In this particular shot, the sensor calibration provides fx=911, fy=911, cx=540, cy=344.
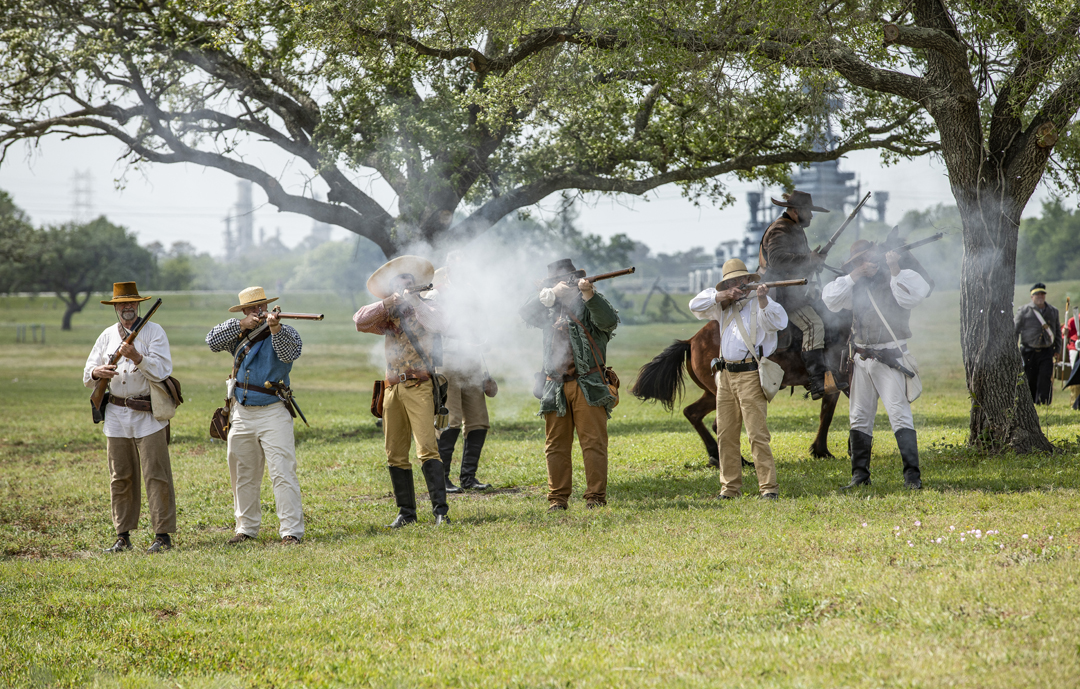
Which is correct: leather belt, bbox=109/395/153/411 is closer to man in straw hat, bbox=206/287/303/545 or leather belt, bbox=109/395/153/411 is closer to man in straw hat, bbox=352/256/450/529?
man in straw hat, bbox=206/287/303/545

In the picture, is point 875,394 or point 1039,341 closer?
point 875,394

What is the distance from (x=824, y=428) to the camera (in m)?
9.62

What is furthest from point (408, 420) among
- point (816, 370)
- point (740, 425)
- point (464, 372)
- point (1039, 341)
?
point (1039, 341)

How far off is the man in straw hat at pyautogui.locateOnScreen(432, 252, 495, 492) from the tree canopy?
3.41m

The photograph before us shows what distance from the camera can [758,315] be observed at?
750 cm

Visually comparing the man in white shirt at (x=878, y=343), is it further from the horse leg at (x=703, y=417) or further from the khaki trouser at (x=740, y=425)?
the horse leg at (x=703, y=417)

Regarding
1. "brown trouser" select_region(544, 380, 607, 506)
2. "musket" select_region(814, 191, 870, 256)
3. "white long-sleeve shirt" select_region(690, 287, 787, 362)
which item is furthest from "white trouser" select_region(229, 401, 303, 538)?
"musket" select_region(814, 191, 870, 256)

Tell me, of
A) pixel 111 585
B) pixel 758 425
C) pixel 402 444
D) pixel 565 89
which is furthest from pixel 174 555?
pixel 565 89

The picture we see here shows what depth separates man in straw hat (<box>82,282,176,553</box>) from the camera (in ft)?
22.5

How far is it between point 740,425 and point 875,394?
117 centimetres

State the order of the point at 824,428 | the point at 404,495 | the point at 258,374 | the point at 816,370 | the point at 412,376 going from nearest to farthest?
1. the point at 258,374
2. the point at 412,376
3. the point at 404,495
4. the point at 816,370
5. the point at 824,428

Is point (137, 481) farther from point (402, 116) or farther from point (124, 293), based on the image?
point (402, 116)

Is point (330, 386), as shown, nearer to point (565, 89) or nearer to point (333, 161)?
point (333, 161)

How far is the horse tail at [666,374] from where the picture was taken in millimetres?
9688
